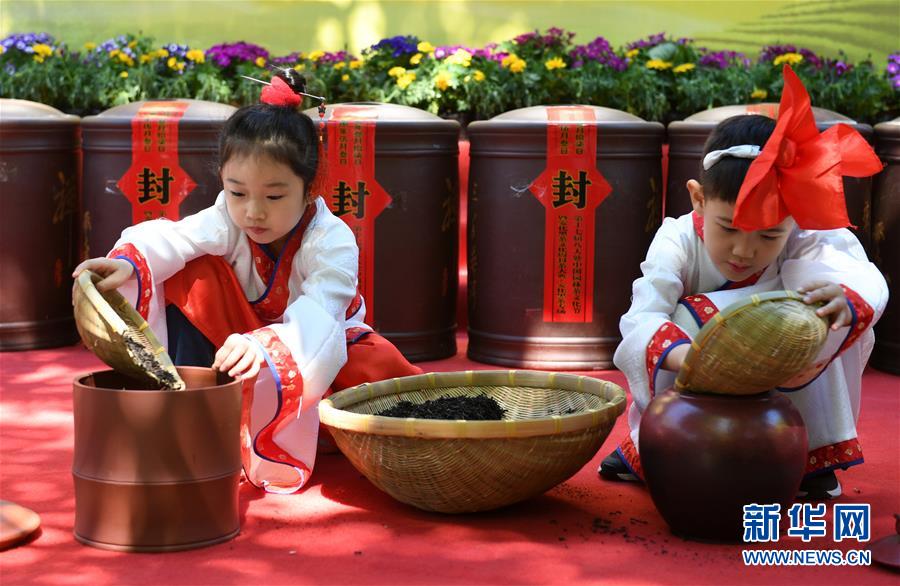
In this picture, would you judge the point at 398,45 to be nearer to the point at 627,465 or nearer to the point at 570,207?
the point at 570,207

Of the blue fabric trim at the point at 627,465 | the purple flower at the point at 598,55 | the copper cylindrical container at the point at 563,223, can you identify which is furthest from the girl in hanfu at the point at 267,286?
the purple flower at the point at 598,55

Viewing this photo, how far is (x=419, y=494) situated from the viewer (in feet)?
7.72

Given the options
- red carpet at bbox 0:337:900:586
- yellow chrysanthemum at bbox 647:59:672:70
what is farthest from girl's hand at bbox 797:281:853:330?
yellow chrysanthemum at bbox 647:59:672:70

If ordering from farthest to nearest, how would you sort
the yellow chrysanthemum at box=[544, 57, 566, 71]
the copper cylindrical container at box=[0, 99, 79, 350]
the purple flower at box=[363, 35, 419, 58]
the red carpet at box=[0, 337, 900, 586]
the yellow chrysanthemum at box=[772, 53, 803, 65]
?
the purple flower at box=[363, 35, 419, 58] → the yellow chrysanthemum at box=[772, 53, 803, 65] → the yellow chrysanthemum at box=[544, 57, 566, 71] → the copper cylindrical container at box=[0, 99, 79, 350] → the red carpet at box=[0, 337, 900, 586]

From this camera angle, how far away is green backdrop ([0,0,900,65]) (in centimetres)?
617

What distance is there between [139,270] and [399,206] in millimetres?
1648

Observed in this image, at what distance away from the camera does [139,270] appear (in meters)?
2.67

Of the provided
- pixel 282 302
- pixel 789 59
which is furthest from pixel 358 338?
pixel 789 59

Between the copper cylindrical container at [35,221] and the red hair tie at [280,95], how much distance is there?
192 centimetres

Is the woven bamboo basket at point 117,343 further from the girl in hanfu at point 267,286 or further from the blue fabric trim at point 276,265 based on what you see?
the blue fabric trim at point 276,265

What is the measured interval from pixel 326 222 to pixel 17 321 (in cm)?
215

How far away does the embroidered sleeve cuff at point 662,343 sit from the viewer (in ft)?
7.75

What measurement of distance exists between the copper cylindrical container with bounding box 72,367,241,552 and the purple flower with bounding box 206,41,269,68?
3.88 meters

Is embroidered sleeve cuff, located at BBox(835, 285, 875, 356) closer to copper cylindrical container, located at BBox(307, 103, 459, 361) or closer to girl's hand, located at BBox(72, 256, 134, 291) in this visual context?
girl's hand, located at BBox(72, 256, 134, 291)
